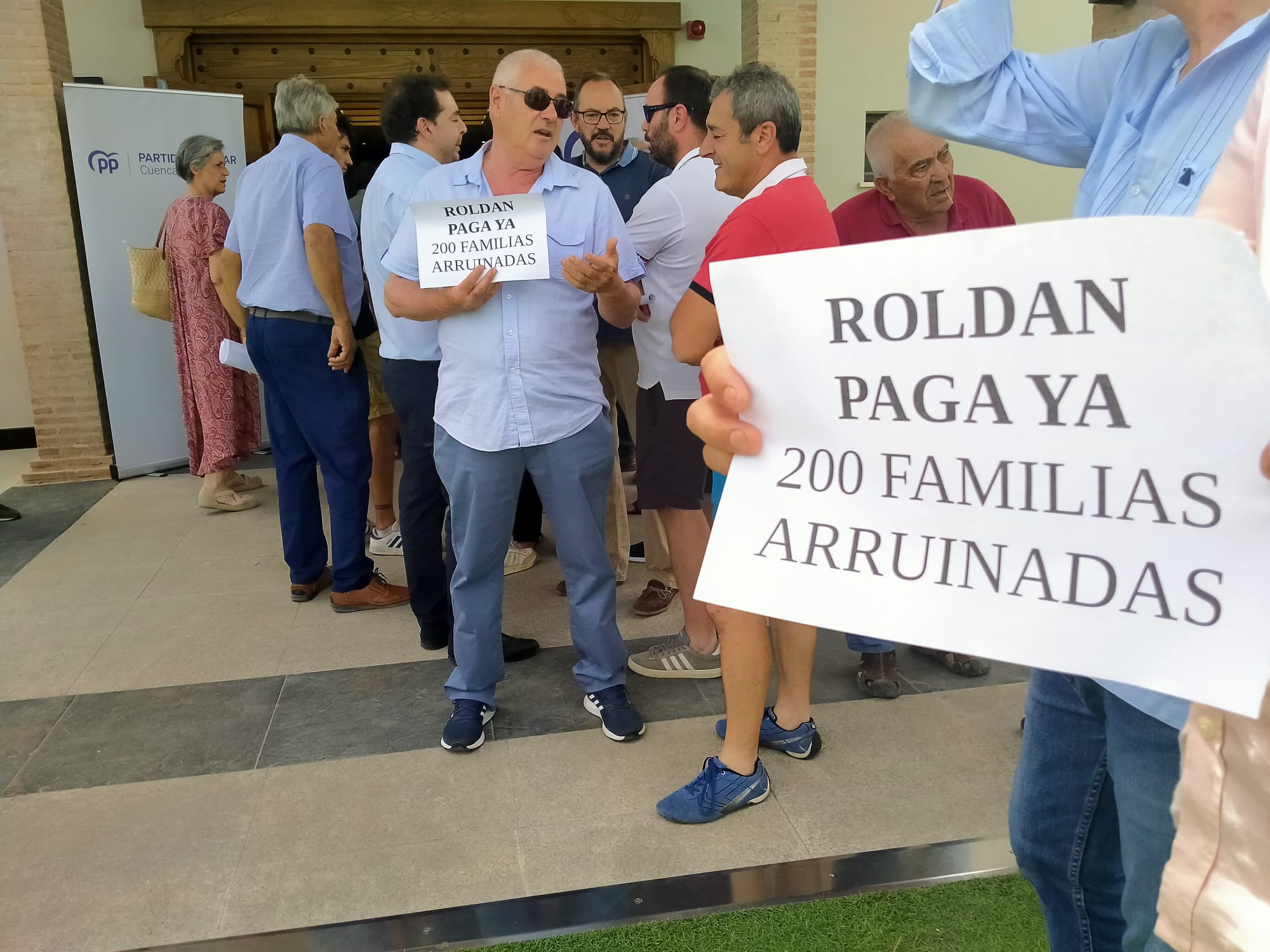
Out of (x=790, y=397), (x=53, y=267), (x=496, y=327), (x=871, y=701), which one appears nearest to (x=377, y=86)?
(x=53, y=267)

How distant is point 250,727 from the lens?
10.0ft

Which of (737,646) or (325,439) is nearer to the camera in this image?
(737,646)

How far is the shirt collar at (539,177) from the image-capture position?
8.63 feet

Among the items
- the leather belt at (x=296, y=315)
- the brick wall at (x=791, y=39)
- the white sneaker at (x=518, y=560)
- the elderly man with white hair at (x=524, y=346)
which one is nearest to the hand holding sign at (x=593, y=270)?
the elderly man with white hair at (x=524, y=346)

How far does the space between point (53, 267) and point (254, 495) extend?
2177 millimetres

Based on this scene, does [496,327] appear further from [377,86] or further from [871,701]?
[377,86]

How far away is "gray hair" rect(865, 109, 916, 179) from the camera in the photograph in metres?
2.80

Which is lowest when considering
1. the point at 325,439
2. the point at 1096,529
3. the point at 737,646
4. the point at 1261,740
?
the point at 737,646

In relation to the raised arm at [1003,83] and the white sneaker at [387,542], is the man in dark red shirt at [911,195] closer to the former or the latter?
the raised arm at [1003,83]

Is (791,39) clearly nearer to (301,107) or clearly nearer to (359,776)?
(301,107)

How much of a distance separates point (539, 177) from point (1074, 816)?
2096 mm

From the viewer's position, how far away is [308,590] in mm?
4176

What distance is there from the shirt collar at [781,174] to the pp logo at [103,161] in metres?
5.52

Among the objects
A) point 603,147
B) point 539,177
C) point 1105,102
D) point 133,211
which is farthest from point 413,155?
point 133,211
